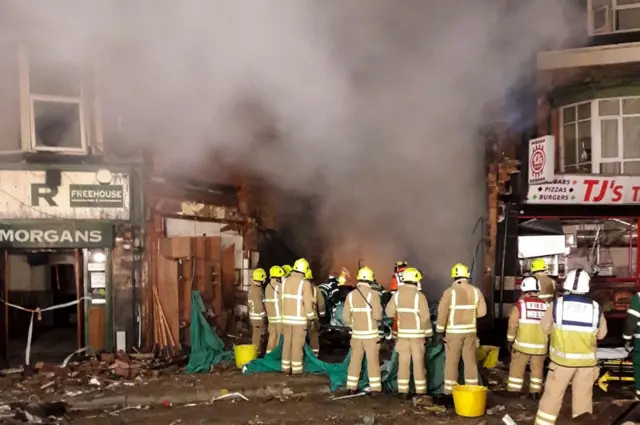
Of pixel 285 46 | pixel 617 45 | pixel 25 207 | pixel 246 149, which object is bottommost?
pixel 25 207

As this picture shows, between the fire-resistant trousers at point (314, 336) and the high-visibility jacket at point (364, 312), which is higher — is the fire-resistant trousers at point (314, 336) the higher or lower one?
the lower one

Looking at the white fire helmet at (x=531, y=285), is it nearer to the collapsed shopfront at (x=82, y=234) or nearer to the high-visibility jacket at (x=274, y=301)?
the high-visibility jacket at (x=274, y=301)

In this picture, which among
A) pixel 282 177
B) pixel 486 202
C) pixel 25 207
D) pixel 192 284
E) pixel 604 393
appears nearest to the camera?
pixel 604 393

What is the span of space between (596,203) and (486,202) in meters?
1.71

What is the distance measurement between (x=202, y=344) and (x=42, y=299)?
5221 mm

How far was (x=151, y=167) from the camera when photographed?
995cm

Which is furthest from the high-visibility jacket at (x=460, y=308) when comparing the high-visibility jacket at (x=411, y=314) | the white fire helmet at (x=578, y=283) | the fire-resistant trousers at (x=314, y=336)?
the fire-resistant trousers at (x=314, y=336)

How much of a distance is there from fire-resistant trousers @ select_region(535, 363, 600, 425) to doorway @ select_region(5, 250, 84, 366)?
7.15 metres

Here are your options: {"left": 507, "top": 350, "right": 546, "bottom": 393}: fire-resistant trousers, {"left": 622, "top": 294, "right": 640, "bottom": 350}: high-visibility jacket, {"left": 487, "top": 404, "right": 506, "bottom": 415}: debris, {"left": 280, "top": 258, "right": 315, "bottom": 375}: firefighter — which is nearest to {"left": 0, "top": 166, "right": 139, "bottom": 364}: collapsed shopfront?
{"left": 280, "top": 258, "right": 315, "bottom": 375}: firefighter

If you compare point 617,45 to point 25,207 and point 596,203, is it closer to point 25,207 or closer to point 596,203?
point 596,203

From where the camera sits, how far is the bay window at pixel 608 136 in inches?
480

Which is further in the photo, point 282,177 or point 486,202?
point 282,177

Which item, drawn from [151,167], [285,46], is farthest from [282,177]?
[285,46]

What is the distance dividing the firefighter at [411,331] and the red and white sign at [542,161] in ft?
13.0
